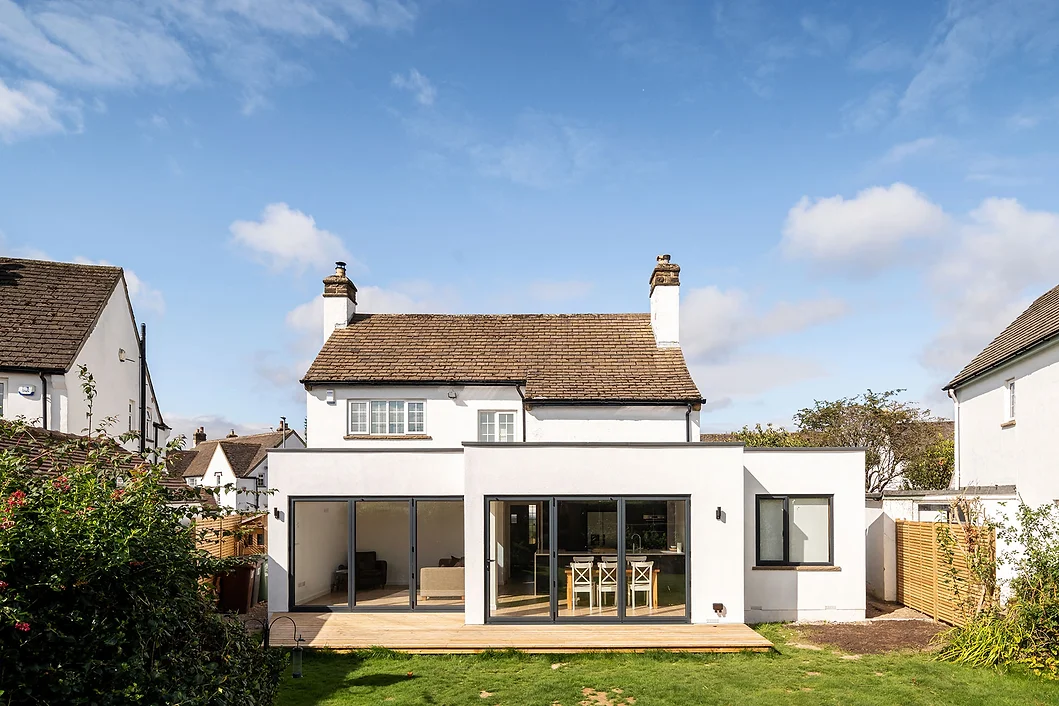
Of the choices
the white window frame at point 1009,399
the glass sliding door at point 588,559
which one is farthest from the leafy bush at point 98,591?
the white window frame at point 1009,399

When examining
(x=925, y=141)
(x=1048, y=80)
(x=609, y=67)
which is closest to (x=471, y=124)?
(x=609, y=67)

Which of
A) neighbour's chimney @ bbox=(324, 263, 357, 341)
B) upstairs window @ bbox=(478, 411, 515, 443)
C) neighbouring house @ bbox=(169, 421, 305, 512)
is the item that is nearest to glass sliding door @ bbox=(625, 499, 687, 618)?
upstairs window @ bbox=(478, 411, 515, 443)

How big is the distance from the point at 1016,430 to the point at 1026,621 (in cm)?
715

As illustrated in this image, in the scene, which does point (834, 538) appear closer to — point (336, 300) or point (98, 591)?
point (98, 591)

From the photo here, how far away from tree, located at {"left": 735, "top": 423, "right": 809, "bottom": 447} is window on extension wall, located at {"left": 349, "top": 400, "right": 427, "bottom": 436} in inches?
1045

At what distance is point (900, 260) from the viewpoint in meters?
19.9

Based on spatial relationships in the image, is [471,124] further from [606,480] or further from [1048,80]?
[1048,80]

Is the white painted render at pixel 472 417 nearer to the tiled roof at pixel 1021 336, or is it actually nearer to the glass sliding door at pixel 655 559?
the glass sliding door at pixel 655 559

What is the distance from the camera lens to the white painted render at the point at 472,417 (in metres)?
19.3

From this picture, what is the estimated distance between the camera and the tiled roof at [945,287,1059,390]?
53.7 ft

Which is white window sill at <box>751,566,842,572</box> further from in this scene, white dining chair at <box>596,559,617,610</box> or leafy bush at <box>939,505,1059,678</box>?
white dining chair at <box>596,559,617,610</box>

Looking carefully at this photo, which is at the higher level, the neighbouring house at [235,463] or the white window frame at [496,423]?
Result: the white window frame at [496,423]

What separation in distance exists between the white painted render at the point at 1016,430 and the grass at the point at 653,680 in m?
6.15

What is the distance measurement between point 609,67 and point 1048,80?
29.5 feet
